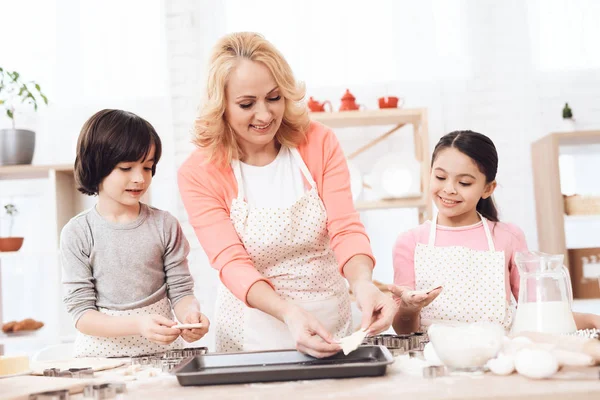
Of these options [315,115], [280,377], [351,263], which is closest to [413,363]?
[280,377]

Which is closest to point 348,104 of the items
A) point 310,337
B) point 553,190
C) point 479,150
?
point 553,190

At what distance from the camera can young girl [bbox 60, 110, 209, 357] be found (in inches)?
70.9

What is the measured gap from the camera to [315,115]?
373 cm

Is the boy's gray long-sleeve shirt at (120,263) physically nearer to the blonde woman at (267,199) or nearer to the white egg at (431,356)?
the blonde woman at (267,199)

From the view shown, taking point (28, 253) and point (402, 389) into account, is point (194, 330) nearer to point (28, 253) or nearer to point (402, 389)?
point (402, 389)

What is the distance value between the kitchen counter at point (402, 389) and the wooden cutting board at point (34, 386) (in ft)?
0.10

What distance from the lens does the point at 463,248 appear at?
6.79ft

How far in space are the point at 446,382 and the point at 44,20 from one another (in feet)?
12.9

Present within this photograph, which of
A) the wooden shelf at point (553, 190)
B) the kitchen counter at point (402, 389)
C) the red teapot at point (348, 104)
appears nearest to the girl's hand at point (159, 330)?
the kitchen counter at point (402, 389)

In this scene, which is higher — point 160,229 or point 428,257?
point 160,229

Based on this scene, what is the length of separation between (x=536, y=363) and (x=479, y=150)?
1.14 meters

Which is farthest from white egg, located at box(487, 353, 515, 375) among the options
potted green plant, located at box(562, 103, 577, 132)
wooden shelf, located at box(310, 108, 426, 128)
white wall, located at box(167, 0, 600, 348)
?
potted green plant, located at box(562, 103, 577, 132)

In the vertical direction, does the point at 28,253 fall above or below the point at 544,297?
above

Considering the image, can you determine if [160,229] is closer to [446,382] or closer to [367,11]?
[446,382]
